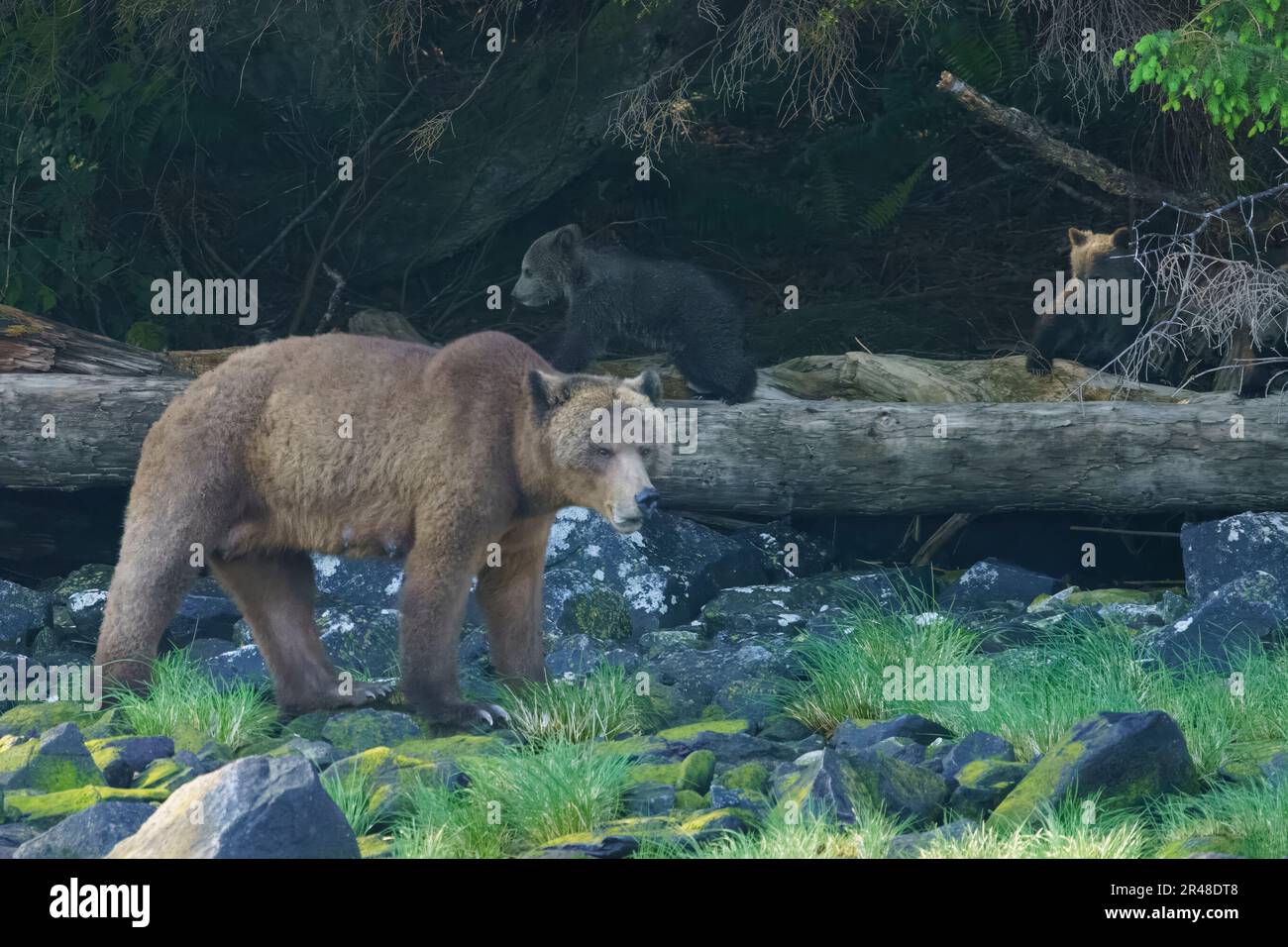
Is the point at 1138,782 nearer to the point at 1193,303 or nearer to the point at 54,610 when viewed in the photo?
the point at 1193,303

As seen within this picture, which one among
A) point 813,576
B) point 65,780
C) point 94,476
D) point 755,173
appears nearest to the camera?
point 65,780

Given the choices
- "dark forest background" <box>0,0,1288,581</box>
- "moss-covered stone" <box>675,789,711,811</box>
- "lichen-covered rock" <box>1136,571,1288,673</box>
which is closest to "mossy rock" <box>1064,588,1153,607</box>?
"lichen-covered rock" <box>1136,571,1288,673</box>

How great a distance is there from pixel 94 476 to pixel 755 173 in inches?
217

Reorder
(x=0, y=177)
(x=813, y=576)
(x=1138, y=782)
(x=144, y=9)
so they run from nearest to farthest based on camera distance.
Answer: (x=1138, y=782)
(x=813, y=576)
(x=144, y=9)
(x=0, y=177)

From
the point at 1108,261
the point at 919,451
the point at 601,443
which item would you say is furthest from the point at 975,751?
the point at 1108,261

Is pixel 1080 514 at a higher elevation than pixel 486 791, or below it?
higher

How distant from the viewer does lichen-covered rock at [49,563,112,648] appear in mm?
8062

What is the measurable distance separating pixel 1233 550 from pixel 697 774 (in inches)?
158

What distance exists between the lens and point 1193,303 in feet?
27.0

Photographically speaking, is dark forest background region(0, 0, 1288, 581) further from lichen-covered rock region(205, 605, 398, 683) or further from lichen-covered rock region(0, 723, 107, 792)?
lichen-covered rock region(0, 723, 107, 792)

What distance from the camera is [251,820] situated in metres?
4.03

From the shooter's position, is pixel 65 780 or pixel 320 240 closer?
pixel 65 780

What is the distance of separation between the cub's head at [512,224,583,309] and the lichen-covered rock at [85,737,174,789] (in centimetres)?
480

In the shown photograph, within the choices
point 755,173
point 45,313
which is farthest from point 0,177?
point 755,173
